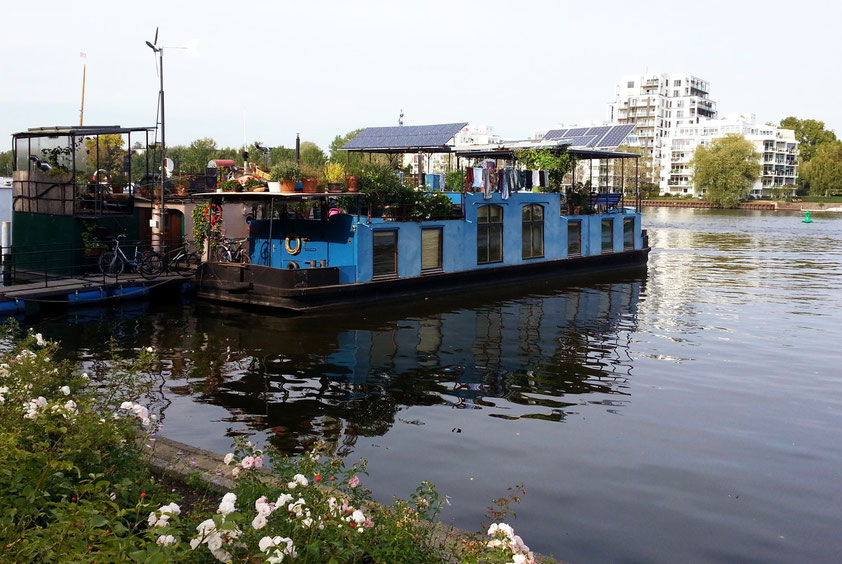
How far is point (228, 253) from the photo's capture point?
25719 mm

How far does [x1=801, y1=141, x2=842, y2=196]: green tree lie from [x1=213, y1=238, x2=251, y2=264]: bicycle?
5331 inches

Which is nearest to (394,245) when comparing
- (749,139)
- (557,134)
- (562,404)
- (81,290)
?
(81,290)

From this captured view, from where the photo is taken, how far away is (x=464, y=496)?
10.0 metres

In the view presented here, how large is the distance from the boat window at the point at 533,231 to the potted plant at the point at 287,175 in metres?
11.2

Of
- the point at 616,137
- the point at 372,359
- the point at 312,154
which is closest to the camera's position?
the point at 372,359

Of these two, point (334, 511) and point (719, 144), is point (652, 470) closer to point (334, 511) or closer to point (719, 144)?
point (334, 511)

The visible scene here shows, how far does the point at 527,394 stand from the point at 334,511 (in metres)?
9.92

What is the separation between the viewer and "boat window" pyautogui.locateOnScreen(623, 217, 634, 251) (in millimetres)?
38594

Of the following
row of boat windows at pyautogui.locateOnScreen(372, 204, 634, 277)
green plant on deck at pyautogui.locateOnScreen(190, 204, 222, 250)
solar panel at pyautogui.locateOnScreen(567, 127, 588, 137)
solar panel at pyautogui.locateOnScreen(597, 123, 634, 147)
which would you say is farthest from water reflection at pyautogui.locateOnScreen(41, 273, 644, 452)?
solar panel at pyautogui.locateOnScreen(567, 127, 588, 137)

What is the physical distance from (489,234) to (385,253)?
5776 millimetres

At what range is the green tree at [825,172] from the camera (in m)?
136

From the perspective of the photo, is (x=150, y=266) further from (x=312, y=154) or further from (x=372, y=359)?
(x=312, y=154)

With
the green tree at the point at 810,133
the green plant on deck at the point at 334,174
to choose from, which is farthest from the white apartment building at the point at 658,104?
the green plant on deck at the point at 334,174

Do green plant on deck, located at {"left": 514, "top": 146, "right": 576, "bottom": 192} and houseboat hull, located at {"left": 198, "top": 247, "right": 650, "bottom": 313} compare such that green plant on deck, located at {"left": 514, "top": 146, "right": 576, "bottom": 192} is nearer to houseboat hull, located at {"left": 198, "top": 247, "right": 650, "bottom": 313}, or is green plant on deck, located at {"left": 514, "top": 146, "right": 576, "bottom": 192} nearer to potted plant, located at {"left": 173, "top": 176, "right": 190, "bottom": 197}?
houseboat hull, located at {"left": 198, "top": 247, "right": 650, "bottom": 313}
